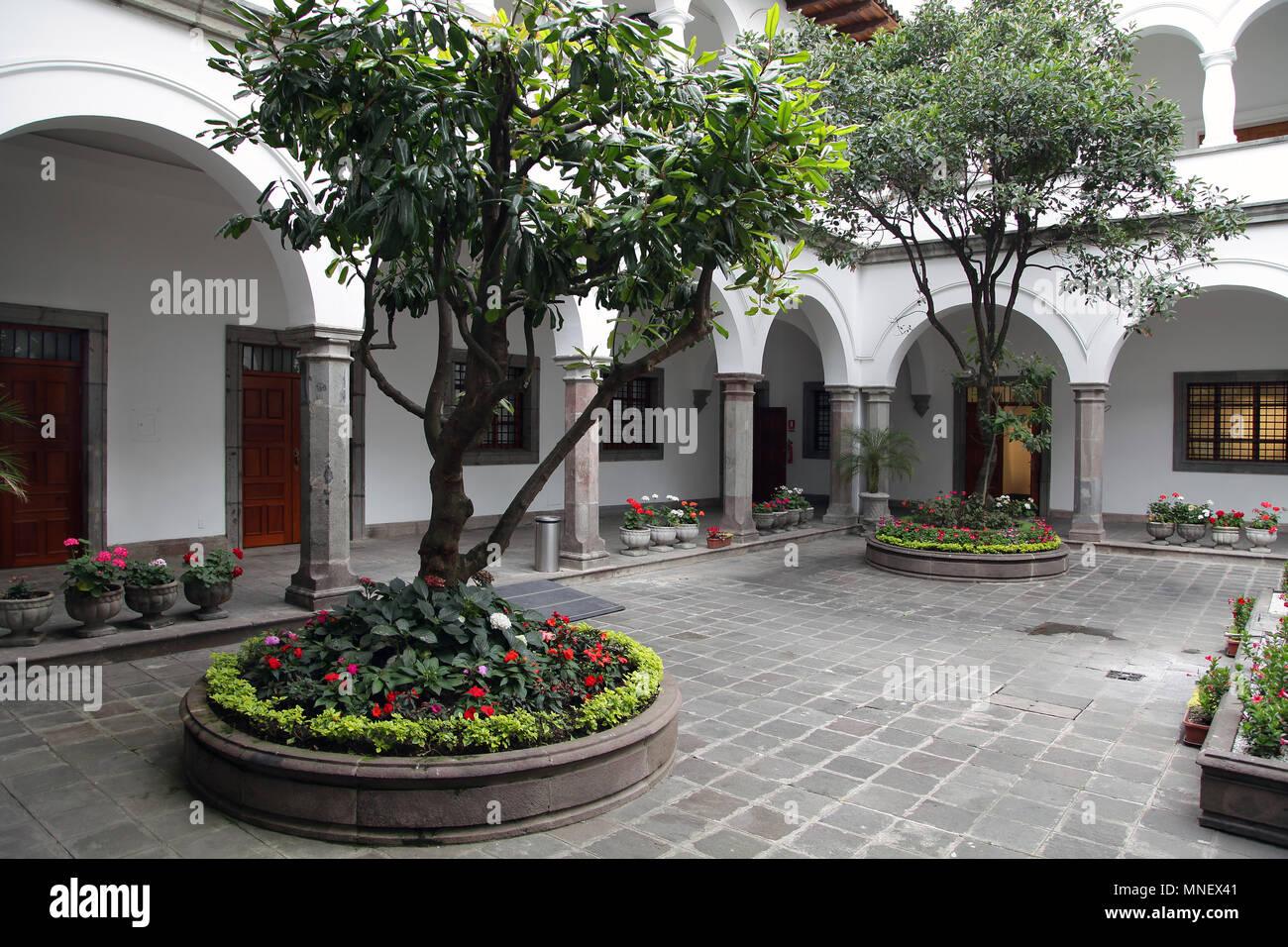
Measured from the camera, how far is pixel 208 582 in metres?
6.98

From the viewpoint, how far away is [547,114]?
4008mm

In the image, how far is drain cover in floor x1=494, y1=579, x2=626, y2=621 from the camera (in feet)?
27.0

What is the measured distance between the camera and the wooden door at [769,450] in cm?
1969

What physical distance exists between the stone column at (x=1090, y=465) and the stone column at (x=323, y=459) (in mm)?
11035

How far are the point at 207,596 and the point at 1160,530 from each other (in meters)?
13.0

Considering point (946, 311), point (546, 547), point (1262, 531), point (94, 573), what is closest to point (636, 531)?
point (546, 547)

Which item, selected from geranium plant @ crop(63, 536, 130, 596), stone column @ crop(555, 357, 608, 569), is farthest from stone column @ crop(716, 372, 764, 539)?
geranium plant @ crop(63, 536, 130, 596)

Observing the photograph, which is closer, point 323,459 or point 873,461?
point 323,459

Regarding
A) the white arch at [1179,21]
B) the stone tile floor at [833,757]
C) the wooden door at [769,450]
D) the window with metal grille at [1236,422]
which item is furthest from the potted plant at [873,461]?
the white arch at [1179,21]

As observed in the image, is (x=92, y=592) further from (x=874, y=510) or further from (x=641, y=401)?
(x=641, y=401)

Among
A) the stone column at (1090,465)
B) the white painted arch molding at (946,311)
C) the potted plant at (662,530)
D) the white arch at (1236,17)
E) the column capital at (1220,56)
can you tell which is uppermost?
the white arch at (1236,17)

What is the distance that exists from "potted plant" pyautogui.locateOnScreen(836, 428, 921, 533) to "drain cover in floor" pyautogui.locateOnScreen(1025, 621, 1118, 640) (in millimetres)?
6384

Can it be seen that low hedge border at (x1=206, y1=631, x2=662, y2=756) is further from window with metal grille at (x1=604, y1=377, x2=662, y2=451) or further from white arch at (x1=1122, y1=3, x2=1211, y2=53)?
white arch at (x1=1122, y1=3, x2=1211, y2=53)

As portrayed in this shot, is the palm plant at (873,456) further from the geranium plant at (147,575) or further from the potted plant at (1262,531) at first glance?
the geranium plant at (147,575)
